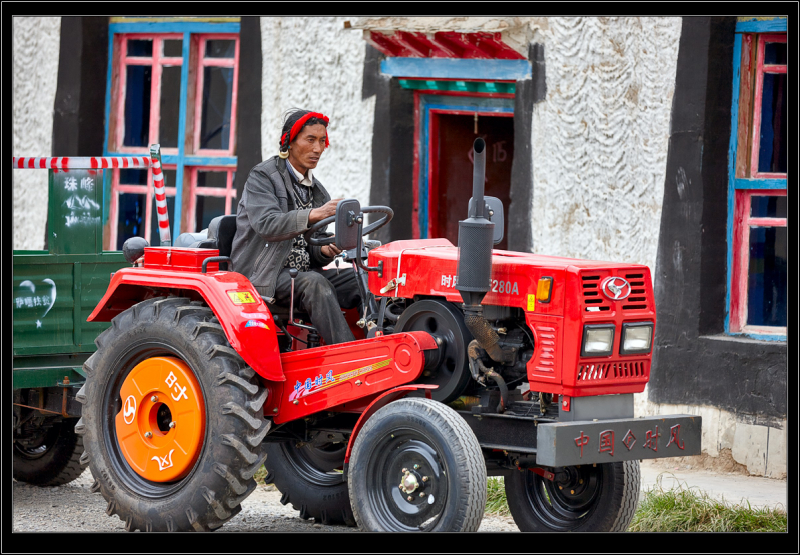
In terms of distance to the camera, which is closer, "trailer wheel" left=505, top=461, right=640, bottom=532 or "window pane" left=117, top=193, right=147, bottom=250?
"trailer wheel" left=505, top=461, right=640, bottom=532

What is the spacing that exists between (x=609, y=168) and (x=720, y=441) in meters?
2.16

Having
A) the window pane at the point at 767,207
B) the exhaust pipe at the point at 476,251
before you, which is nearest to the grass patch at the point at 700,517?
the exhaust pipe at the point at 476,251

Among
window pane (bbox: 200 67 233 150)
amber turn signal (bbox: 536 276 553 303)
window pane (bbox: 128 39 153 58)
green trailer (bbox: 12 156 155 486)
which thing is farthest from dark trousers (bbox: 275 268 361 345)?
window pane (bbox: 128 39 153 58)

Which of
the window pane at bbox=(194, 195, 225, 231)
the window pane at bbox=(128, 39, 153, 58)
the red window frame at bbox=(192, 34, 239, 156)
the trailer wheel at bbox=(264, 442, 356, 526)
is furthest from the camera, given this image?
the window pane at bbox=(128, 39, 153, 58)

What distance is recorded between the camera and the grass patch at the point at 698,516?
5.94 meters

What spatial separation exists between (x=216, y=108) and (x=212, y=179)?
689 mm

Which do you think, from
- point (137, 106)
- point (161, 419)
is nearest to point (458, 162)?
point (137, 106)

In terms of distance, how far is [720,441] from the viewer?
775 centimetres

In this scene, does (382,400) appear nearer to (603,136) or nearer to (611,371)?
(611,371)

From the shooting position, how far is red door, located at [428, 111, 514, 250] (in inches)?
375

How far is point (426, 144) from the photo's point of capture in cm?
946

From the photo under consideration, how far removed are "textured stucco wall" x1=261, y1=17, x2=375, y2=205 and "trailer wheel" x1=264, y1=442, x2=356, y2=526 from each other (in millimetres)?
3618

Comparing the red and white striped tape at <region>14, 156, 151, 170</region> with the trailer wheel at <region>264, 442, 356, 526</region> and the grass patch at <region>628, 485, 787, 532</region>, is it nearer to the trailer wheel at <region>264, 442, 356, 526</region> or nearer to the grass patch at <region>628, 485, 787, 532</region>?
the trailer wheel at <region>264, 442, 356, 526</region>

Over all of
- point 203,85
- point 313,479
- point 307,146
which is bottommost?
point 313,479
